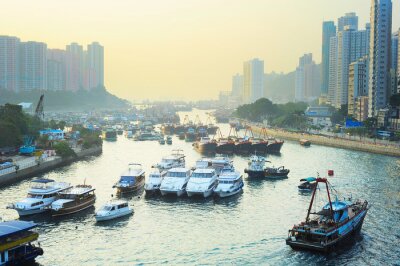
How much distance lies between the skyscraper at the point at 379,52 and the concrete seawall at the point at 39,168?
115ft

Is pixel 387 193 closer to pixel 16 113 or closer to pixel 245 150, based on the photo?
pixel 245 150

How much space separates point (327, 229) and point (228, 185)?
8.87 metres

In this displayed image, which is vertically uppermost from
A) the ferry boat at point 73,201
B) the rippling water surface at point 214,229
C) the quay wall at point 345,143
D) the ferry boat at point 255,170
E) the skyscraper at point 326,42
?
the skyscraper at point 326,42

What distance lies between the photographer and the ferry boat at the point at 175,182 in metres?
24.8

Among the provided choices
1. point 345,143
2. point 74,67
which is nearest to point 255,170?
point 345,143

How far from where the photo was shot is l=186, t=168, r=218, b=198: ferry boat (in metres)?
24.6

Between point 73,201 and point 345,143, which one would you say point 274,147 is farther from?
point 73,201

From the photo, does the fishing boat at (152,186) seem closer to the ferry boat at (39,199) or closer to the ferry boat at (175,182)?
the ferry boat at (175,182)

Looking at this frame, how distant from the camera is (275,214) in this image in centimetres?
2202

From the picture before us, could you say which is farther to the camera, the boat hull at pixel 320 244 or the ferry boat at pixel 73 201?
the ferry boat at pixel 73 201

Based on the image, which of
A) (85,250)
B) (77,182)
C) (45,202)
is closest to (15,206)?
(45,202)

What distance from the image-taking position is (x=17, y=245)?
1528 centimetres

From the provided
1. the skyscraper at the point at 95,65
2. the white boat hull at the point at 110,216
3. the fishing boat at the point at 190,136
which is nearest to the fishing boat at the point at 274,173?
the white boat hull at the point at 110,216

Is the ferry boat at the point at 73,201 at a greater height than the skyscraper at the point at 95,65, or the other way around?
the skyscraper at the point at 95,65
